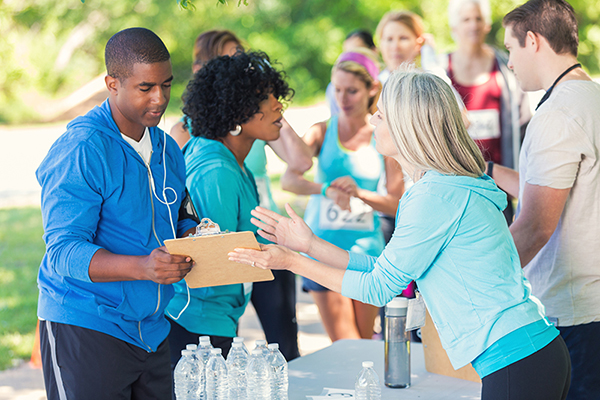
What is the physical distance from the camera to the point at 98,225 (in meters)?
2.04

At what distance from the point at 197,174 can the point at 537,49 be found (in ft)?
4.82

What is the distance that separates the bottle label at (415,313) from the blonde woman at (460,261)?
0.30 metres

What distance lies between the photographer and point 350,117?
3.95 m

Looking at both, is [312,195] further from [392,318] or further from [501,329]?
[501,329]

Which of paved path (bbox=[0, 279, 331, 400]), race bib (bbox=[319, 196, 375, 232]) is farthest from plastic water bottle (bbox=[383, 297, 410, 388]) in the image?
paved path (bbox=[0, 279, 331, 400])

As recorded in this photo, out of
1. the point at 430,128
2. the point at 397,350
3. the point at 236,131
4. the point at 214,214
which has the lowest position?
the point at 397,350

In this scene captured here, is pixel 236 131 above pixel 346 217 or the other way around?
above

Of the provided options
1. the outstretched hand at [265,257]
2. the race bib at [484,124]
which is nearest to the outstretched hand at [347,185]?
the race bib at [484,124]

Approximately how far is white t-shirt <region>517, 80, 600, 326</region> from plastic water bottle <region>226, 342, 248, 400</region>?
1216mm

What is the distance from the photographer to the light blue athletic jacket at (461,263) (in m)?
1.79

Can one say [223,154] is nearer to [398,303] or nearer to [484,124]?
[398,303]

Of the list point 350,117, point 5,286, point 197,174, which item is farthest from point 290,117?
point 197,174

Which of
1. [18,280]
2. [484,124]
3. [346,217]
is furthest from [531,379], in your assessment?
[18,280]

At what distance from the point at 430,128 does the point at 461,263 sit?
1.35 feet
